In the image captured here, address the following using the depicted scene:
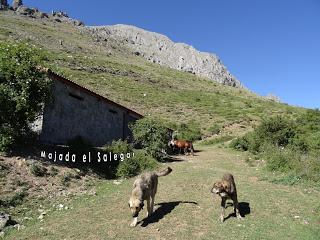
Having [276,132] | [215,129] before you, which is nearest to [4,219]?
[276,132]

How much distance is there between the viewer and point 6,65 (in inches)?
773

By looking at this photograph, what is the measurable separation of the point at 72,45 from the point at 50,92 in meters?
70.4

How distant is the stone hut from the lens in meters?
22.8

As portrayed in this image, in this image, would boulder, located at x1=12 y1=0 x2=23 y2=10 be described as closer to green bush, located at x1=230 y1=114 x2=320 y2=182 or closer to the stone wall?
the stone wall

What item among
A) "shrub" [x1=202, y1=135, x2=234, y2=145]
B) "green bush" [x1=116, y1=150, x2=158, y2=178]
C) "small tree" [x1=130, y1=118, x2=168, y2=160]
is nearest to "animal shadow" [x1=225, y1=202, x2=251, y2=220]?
"green bush" [x1=116, y1=150, x2=158, y2=178]

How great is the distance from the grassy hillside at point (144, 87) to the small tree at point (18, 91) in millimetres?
14864

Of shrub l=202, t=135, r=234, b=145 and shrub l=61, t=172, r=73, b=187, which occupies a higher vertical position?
shrub l=202, t=135, r=234, b=145

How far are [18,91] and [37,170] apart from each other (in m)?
4.34

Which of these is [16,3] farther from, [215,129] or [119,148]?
[119,148]

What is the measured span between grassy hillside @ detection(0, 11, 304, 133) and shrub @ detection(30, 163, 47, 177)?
18.6 meters

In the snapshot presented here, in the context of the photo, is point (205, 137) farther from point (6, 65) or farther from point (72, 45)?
point (72, 45)

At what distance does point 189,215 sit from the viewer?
13711 mm

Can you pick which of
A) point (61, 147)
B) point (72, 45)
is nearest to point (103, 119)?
point (61, 147)

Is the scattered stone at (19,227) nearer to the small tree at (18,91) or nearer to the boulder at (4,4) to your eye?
the small tree at (18,91)
